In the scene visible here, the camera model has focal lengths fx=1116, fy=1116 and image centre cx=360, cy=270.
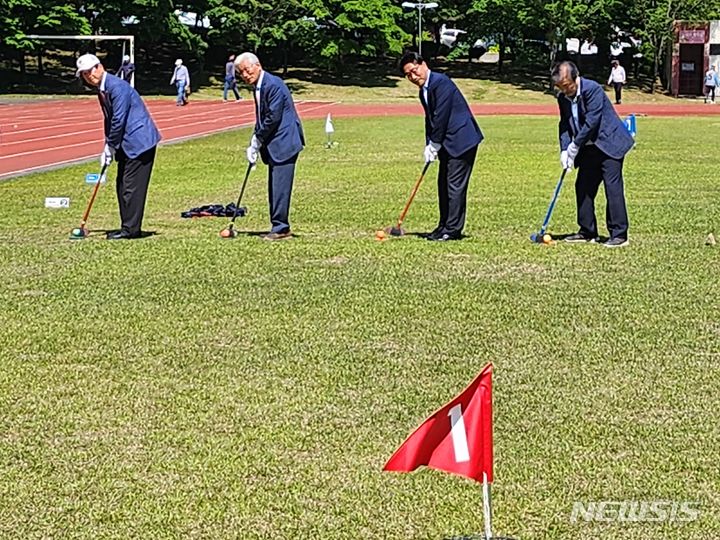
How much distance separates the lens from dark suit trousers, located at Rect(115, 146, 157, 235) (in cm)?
1131

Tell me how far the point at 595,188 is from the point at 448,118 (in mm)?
1602

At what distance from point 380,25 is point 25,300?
53354 mm

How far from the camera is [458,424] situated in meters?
3.66

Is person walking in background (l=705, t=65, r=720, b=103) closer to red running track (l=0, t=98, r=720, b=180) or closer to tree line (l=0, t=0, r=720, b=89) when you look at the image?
red running track (l=0, t=98, r=720, b=180)

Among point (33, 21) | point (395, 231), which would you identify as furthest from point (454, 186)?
point (33, 21)

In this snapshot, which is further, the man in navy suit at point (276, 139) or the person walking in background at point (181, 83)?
the person walking in background at point (181, 83)

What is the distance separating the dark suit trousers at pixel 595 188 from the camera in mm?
10633

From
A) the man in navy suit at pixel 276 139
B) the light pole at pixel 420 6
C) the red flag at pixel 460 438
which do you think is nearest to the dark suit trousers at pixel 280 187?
the man in navy suit at pixel 276 139

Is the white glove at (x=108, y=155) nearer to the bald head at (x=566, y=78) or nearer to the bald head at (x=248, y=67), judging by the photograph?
the bald head at (x=248, y=67)

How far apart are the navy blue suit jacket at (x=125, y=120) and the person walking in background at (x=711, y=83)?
145ft

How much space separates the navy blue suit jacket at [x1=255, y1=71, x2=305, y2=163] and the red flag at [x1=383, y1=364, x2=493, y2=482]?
7829 mm

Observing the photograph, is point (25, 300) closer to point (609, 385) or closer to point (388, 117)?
point (609, 385)

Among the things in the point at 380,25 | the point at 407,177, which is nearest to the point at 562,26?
the point at 380,25

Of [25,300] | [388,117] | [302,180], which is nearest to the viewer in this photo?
[25,300]
